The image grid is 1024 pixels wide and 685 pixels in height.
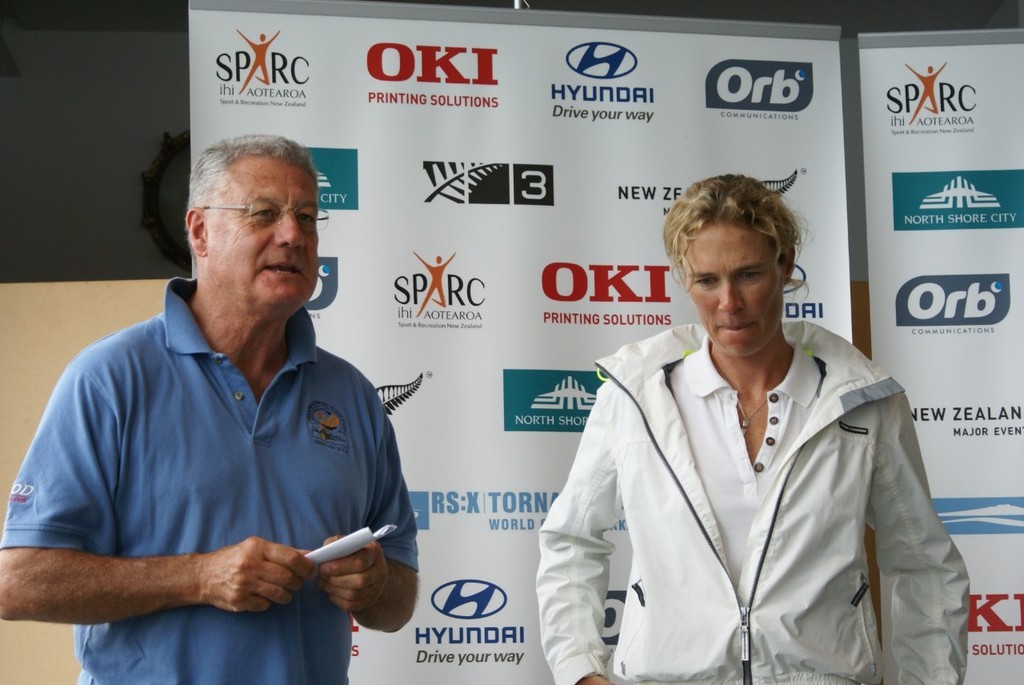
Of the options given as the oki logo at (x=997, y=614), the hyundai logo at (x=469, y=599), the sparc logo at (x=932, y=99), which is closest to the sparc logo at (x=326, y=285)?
the hyundai logo at (x=469, y=599)

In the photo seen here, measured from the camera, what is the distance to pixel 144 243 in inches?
241

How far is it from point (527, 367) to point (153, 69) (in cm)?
354

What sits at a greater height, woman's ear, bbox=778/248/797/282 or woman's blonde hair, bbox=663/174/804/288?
woman's blonde hair, bbox=663/174/804/288

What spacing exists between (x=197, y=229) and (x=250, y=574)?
682 millimetres

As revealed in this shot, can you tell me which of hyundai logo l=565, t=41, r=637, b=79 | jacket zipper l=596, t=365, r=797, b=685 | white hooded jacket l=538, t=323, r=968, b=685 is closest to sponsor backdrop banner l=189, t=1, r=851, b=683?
hyundai logo l=565, t=41, r=637, b=79

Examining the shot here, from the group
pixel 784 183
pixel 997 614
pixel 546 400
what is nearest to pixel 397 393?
pixel 546 400

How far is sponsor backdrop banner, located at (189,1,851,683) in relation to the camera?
3633mm

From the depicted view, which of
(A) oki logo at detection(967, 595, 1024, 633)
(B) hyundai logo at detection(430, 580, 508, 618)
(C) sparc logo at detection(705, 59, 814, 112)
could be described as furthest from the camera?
(C) sparc logo at detection(705, 59, 814, 112)

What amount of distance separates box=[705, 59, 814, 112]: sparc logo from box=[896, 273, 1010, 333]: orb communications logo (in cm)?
76

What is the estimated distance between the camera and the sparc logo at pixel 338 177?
368cm

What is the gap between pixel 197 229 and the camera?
6.79ft

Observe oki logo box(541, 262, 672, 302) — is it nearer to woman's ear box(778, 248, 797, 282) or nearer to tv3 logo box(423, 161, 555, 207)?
tv3 logo box(423, 161, 555, 207)

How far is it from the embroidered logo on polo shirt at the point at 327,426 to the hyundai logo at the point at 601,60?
2164 mm

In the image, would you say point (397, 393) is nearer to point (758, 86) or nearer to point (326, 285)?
point (326, 285)
